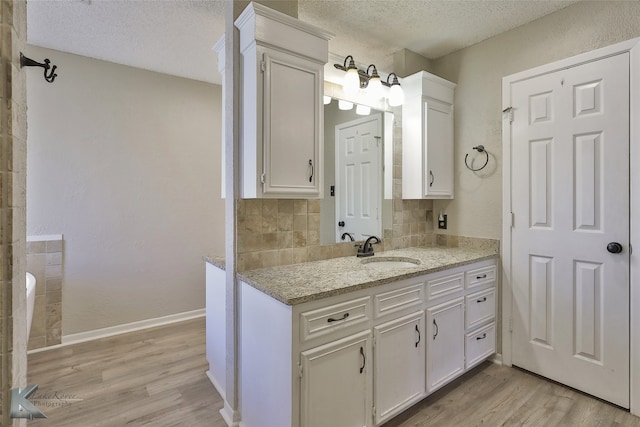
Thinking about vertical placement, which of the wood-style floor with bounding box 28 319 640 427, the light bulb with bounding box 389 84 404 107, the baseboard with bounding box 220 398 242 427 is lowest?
the wood-style floor with bounding box 28 319 640 427

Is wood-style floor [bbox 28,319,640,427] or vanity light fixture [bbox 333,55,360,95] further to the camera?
vanity light fixture [bbox 333,55,360,95]

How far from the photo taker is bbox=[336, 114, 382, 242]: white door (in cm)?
240

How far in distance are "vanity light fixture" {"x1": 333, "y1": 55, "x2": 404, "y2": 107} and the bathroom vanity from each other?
4.06ft

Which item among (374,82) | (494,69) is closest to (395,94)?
(374,82)

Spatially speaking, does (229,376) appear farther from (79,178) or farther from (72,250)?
(79,178)

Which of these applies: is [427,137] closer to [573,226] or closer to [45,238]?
[573,226]

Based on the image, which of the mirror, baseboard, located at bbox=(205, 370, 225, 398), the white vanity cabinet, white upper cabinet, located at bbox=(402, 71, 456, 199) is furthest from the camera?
white upper cabinet, located at bbox=(402, 71, 456, 199)

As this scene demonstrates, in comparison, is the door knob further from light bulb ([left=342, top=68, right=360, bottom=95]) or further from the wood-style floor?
light bulb ([left=342, top=68, right=360, bottom=95])

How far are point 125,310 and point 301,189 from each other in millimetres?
2506

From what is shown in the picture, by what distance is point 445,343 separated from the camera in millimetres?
2088

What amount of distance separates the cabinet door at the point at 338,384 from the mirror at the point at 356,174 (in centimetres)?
81

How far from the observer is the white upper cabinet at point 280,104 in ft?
5.45

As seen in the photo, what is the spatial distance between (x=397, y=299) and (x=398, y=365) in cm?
38

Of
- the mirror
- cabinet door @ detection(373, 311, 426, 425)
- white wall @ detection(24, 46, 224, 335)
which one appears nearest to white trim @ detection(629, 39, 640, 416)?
cabinet door @ detection(373, 311, 426, 425)
